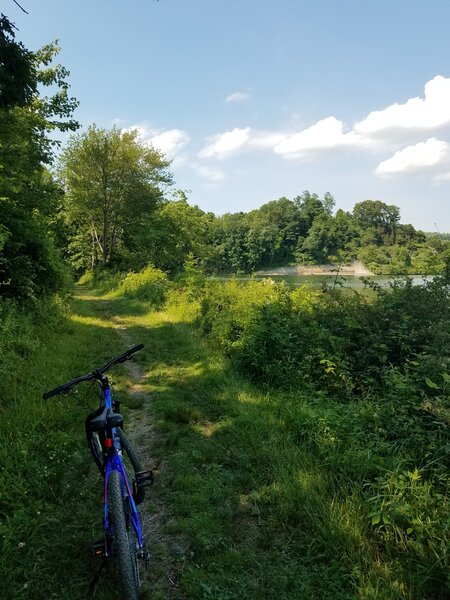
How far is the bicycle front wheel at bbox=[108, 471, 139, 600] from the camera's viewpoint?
94.9 inches

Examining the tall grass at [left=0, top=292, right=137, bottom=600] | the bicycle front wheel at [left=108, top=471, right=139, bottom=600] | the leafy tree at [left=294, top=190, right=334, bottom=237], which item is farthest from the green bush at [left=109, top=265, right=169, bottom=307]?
the leafy tree at [left=294, top=190, right=334, bottom=237]

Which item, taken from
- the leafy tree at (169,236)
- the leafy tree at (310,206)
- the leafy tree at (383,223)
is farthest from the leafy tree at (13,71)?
the leafy tree at (310,206)

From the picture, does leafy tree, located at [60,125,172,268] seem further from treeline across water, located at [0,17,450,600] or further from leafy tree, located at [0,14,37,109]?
leafy tree, located at [0,14,37,109]

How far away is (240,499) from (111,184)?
1105 inches

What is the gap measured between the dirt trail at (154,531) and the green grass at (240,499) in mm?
24

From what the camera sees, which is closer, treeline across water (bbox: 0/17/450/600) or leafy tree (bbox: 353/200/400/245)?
treeline across water (bbox: 0/17/450/600)

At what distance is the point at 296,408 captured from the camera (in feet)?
16.8

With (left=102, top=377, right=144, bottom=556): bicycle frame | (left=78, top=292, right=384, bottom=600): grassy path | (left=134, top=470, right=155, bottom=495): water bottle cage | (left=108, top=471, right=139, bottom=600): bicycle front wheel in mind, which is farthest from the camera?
(left=134, top=470, right=155, bottom=495): water bottle cage

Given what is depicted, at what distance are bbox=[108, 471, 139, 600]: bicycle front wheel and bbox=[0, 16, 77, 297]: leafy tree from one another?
6.19 metres

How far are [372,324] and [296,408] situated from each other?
95.2 inches

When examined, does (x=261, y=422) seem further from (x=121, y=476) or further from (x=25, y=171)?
(x=25, y=171)

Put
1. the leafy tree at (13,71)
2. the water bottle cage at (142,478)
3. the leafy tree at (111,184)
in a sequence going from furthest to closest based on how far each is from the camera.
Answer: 1. the leafy tree at (111,184)
2. the leafy tree at (13,71)
3. the water bottle cage at (142,478)

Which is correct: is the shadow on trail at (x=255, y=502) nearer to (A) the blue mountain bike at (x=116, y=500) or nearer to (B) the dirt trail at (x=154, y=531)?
(B) the dirt trail at (x=154, y=531)

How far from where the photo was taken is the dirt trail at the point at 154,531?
281 cm
